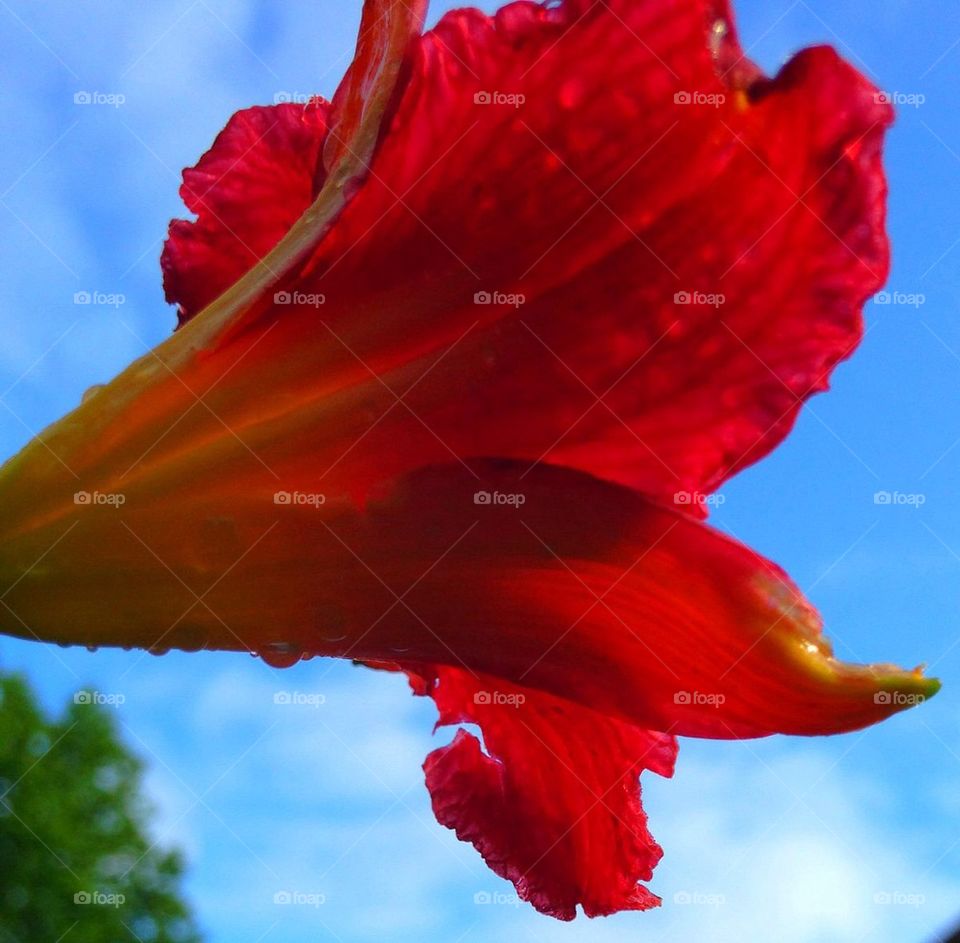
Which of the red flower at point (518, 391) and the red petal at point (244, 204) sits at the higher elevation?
the red petal at point (244, 204)

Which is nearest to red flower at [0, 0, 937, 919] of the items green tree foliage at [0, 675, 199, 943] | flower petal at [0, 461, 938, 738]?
flower petal at [0, 461, 938, 738]

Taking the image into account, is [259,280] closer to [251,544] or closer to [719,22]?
[251,544]

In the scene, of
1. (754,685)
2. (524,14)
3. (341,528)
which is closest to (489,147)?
(524,14)

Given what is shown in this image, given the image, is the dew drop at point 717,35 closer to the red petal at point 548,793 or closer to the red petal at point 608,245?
the red petal at point 608,245

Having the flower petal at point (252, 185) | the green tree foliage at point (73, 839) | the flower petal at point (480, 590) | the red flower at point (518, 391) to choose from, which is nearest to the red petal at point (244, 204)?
the flower petal at point (252, 185)

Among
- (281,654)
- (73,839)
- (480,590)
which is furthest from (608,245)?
(73,839)

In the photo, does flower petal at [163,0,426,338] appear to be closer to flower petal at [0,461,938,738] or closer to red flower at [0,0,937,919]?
red flower at [0,0,937,919]

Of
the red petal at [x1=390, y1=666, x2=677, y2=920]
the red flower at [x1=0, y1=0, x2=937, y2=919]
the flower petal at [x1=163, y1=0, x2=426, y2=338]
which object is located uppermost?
the flower petal at [x1=163, y1=0, x2=426, y2=338]
